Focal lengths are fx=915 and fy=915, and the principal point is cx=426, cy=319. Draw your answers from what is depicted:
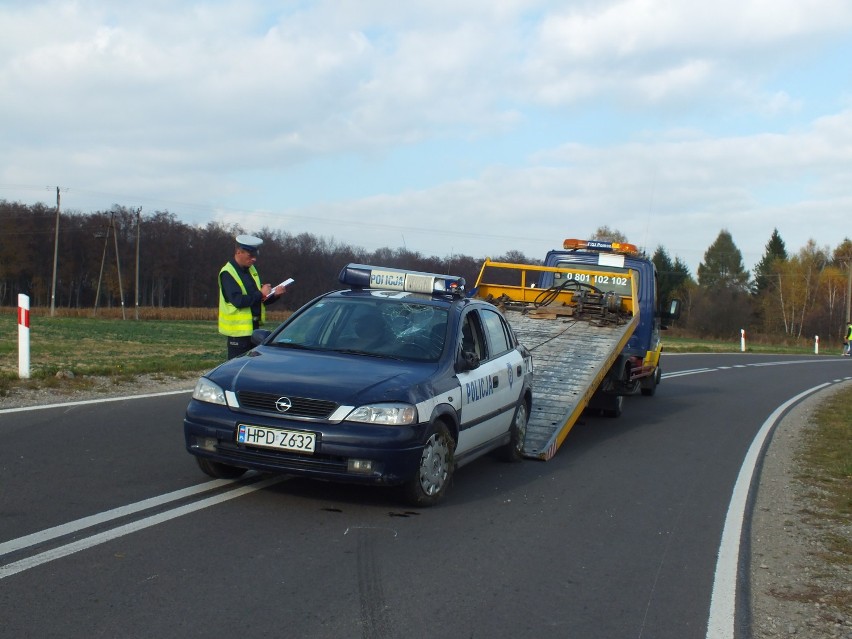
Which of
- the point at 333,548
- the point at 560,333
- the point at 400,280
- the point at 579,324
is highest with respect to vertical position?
the point at 400,280

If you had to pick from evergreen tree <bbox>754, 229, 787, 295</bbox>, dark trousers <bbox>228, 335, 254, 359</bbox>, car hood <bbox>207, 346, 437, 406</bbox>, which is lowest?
car hood <bbox>207, 346, 437, 406</bbox>

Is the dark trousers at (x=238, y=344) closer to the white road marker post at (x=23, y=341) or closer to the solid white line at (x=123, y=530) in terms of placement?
the solid white line at (x=123, y=530)

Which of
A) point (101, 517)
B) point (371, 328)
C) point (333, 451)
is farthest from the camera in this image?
point (371, 328)

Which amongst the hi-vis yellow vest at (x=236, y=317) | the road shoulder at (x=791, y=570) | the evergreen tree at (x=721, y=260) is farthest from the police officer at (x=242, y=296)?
the evergreen tree at (x=721, y=260)

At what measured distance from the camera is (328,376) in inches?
257

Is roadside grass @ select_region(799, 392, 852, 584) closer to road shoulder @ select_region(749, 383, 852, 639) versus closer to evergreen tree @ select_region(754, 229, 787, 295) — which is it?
road shoulder @ select_region(749, 383, 852, 639)

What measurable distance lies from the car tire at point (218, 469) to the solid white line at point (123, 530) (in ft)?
0.72

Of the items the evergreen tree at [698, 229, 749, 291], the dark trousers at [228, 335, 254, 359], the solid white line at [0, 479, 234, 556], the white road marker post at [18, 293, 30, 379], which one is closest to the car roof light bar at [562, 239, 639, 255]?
the dark trousers at [228, 335, 254, 359]

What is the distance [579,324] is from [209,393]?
293 inches

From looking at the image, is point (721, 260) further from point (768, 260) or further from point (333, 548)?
point (333, 548)

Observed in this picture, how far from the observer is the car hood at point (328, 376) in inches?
247

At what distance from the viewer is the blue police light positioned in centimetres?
821

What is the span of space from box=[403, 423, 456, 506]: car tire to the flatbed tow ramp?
7.98 feet

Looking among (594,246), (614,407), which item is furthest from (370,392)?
(594,246)
